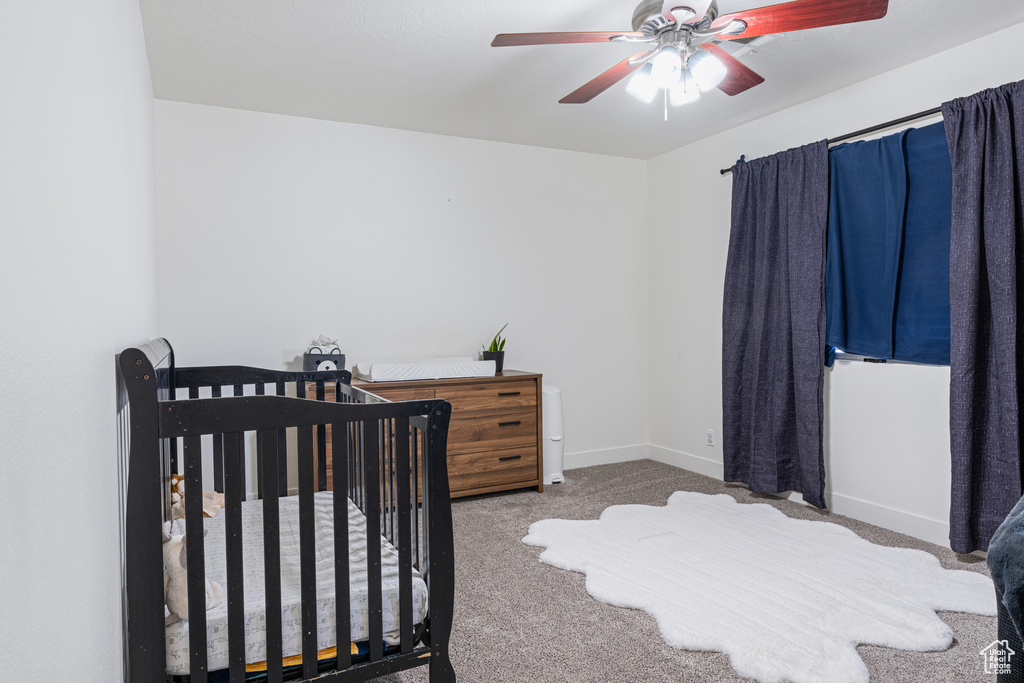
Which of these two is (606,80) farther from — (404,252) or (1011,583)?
(1011,583)

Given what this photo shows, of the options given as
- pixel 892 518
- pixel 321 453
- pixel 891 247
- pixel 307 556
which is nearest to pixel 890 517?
pixel 892 518

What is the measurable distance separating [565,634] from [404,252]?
2561 mm

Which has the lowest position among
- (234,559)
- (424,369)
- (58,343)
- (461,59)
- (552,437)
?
(552,437)

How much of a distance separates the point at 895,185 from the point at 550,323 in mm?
2216

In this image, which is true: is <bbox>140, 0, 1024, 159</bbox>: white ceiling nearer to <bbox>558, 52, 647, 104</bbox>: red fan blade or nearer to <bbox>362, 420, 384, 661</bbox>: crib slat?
<bbox>558, 52, 647, 104</bbox>: red fan blade

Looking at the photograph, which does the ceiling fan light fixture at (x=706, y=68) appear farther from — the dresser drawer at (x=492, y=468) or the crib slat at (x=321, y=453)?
the dresser drawer at (x=492, y=468)

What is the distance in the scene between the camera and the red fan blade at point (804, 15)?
1774 mm

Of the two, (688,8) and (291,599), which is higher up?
(688,8)

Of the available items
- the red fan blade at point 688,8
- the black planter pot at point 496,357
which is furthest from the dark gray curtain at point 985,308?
the black planter pot at point 496,357

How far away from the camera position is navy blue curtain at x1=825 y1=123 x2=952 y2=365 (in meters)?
2.86

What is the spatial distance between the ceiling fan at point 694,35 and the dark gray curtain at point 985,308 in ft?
3.48

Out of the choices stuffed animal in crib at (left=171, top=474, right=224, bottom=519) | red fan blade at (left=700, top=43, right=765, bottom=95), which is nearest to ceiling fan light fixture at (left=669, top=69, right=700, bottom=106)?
red fan blade at (left=700, top=43, right=765, bottom=95)

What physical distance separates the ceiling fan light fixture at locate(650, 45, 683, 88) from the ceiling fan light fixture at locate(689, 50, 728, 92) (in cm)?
8

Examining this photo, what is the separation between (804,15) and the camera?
186 cm
